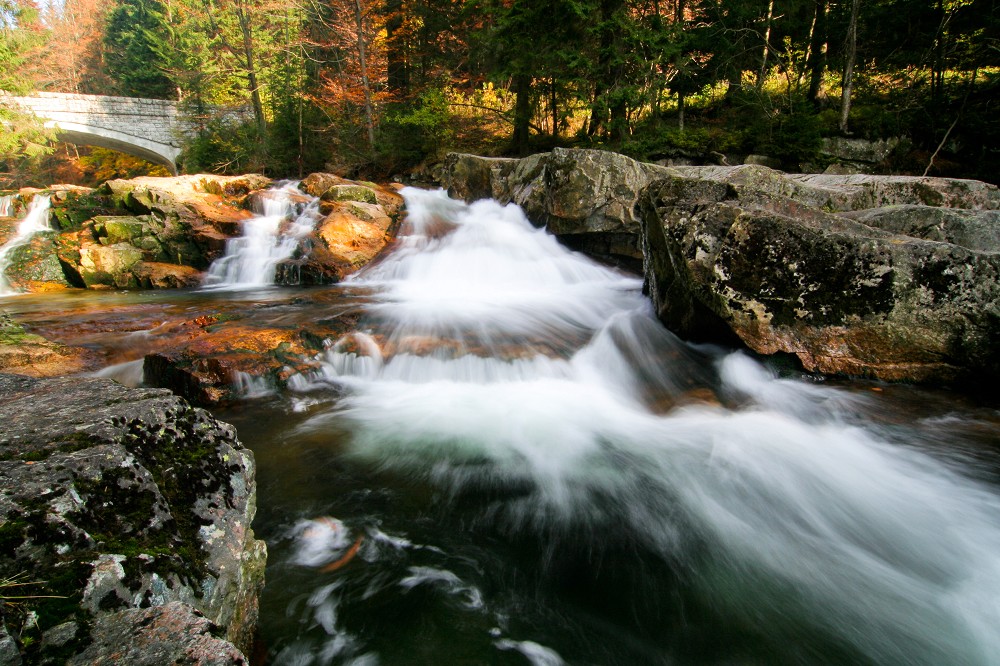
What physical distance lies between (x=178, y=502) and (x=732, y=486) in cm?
352

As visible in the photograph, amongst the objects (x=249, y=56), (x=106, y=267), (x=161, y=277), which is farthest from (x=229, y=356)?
(x=249, y=56)

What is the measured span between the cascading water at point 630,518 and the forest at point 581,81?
10108 millimetres

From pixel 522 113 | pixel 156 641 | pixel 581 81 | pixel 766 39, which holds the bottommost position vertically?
pixel 156 641

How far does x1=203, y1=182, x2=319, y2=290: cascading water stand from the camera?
10.3m

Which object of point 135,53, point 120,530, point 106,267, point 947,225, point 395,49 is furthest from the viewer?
point 135,53

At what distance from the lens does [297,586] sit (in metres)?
2.46

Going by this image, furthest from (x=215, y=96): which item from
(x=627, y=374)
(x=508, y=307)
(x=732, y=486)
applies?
(x=732, y=486)

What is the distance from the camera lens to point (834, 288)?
4.49m

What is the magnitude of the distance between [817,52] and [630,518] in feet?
55.8

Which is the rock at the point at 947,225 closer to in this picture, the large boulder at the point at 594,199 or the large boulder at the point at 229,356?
the large boulder at the point at 594,199

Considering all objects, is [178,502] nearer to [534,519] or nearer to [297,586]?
[297,586]

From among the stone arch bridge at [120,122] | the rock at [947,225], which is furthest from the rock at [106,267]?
the stone arch bridge at [120,122]

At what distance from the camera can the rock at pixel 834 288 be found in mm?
4203

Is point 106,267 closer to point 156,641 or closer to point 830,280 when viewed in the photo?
point 156,641
